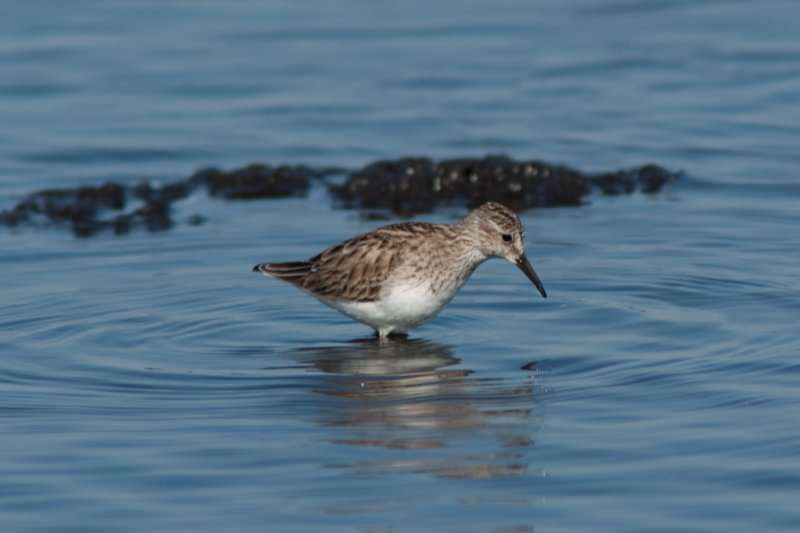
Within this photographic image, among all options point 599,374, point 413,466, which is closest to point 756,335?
point 599,374

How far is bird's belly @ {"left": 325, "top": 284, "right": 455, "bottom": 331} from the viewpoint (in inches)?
419

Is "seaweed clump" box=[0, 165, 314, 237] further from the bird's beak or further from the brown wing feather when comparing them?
the bird's beak

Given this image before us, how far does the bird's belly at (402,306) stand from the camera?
34.9ft

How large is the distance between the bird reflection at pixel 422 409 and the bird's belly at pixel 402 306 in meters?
0.20

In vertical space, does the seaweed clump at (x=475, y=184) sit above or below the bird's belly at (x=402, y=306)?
above

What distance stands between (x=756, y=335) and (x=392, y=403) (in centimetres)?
270

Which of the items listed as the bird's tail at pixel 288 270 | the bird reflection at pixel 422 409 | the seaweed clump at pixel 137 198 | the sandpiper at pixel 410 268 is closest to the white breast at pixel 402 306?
the sandpiper at pixel 410 268

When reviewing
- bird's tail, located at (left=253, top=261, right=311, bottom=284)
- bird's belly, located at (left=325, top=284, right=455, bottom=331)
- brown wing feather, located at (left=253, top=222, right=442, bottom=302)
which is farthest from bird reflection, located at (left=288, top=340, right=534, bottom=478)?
bird's tail, located at (left=253, top=261, right=311, bottom=284)

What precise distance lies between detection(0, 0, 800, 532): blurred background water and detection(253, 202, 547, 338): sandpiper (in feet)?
0.97

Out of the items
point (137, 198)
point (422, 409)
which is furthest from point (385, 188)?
point (422, 409)

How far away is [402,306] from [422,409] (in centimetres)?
164

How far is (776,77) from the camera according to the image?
17797 mm

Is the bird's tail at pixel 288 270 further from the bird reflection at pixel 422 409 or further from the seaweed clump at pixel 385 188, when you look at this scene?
the seaweed clump at pixel 385 188

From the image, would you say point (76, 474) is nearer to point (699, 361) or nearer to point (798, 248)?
point (699, 361)
